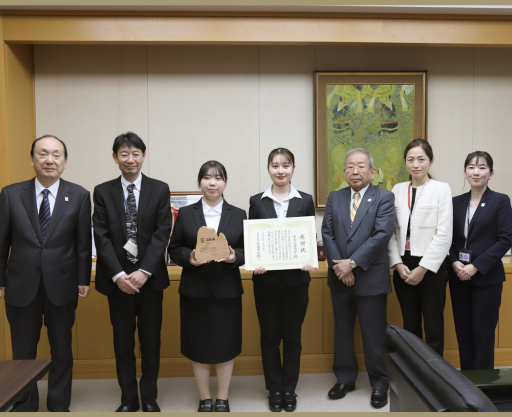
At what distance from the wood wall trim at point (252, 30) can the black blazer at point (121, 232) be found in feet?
5.04

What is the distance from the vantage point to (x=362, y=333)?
2.73 m

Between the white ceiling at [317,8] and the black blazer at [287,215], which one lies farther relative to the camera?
the white ceiling at [317,8]

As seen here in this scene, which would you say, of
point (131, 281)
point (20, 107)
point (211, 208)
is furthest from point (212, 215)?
point (20, 107)

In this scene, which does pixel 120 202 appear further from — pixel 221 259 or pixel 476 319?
pixel 476 319

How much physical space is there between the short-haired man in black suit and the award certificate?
0.53 metres

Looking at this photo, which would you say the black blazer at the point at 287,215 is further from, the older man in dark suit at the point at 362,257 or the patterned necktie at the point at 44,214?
the patterned necktie at the point at 44,214

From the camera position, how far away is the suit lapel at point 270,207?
2.58m

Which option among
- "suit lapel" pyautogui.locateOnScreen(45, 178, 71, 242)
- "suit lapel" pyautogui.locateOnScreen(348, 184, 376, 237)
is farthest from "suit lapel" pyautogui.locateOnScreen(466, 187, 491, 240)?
"suit lapel" pyautogui.locateOnScreen(45, 178, 71, 242)

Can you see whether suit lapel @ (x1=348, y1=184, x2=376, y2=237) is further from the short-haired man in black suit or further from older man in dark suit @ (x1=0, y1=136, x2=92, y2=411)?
older man in dark suit @ (x1=0, y1=136, x2=92, y2=411)

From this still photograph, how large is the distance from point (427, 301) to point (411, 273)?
0.83ft

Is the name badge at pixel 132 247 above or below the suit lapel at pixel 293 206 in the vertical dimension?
below

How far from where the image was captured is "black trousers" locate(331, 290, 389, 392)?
268 centimetres

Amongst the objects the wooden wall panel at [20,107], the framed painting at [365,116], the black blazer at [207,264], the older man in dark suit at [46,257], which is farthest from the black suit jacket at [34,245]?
the framed painting at [365,116]

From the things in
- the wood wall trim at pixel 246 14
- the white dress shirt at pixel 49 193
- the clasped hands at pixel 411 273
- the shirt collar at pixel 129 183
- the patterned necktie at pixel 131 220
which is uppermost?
the wood wall trim at pixel 246 14
